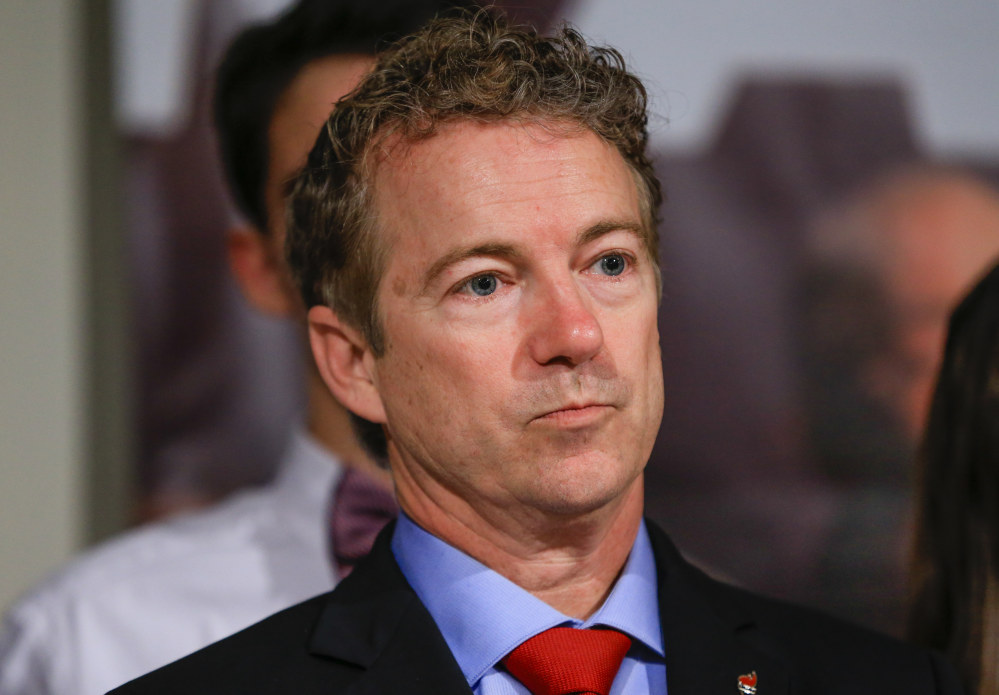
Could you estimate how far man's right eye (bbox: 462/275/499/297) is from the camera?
3.96ft

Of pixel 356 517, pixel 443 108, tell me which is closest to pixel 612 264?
pixel 443 108

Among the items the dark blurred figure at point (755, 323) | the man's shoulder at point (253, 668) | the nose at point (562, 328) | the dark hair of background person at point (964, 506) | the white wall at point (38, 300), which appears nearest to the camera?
the nose at point (562, 328)

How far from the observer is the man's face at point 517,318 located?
1173 millimetres

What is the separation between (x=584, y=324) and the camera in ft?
3.77

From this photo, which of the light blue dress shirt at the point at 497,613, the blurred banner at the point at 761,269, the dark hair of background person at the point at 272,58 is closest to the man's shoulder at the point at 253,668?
the light blue dress shirt at the point at 497,613

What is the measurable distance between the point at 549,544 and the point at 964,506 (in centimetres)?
83

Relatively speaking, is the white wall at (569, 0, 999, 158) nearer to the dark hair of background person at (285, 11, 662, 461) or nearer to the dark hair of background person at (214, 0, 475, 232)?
the dark hair of background person at (214, 0, 475, 232)

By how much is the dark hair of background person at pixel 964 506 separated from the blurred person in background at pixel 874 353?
0.85 metres

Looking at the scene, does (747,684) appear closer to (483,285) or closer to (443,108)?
(483,285)

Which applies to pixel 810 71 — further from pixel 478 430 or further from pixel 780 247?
pixel 478 430

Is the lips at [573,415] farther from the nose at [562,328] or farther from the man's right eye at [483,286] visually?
the man's right eye at [483,286]

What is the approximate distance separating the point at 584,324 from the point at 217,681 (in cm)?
60

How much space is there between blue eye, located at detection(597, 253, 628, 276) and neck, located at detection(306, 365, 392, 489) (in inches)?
32.9

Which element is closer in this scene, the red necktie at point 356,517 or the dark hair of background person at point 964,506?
the dark hair of background person at point 964,506
